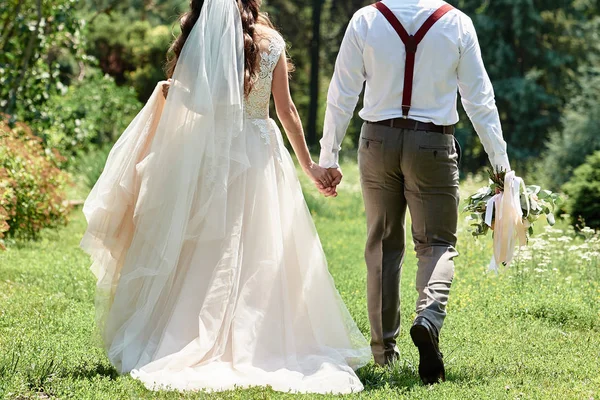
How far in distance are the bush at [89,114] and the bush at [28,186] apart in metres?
1.69

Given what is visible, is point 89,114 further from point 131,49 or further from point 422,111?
point 422,111

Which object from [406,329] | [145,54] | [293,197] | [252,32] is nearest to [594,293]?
[406,329]

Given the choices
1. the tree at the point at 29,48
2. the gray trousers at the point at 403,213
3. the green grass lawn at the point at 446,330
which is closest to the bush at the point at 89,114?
the tree at the point at 29,48

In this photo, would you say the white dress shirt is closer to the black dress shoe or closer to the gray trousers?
the gray trousers

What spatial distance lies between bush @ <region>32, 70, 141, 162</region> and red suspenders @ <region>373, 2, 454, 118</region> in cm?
781

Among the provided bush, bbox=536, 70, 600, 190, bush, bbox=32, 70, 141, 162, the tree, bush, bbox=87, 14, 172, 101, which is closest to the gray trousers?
the tree

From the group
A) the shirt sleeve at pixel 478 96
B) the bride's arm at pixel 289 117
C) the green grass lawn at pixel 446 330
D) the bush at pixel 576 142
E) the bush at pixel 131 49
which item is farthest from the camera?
the bush at pixel 131 49

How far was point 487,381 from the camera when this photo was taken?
14.6 feet

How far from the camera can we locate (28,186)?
8969mm

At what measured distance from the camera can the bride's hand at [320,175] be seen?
16.0 feet

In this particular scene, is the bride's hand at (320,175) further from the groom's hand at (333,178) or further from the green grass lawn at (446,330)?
the green grass lawn at (446,330)

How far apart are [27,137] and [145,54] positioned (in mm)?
14186

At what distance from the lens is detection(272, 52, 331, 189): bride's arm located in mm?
4750

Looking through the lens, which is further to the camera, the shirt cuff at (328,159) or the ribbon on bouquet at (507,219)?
the shirt cuff at (328,159)
